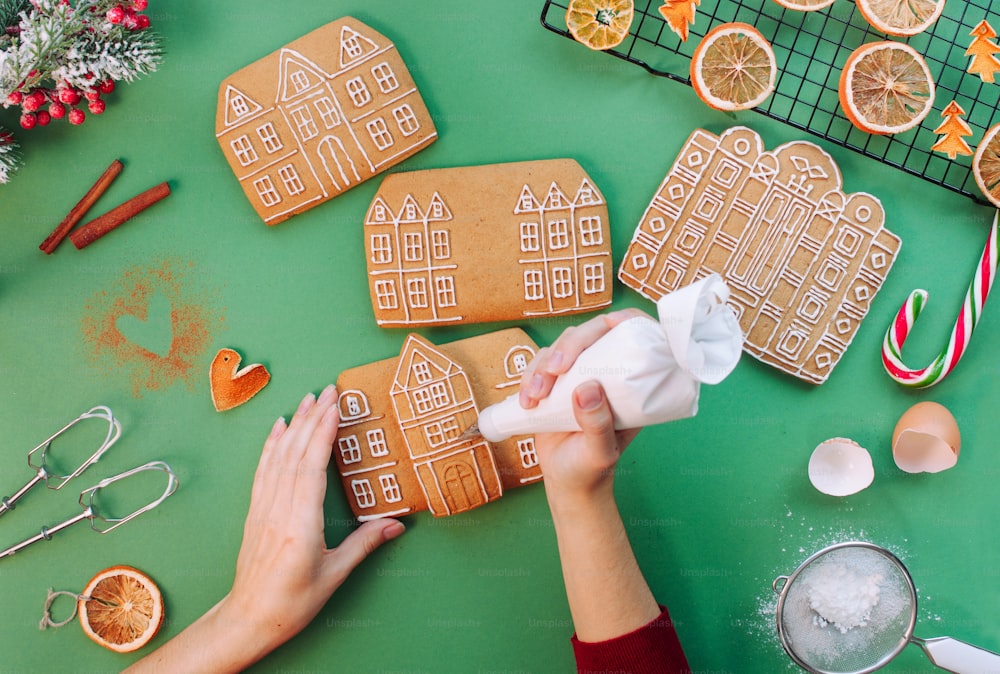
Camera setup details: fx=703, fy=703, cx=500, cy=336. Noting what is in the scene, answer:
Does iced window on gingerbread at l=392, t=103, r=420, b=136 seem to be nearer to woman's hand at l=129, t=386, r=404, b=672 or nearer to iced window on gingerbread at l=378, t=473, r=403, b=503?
woman's hand at l=129, t=386, r=404, b=672

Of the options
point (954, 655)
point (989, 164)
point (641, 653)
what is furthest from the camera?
point (989, 164)

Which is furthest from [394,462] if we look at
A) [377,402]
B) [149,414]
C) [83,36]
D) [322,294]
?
[83,36]

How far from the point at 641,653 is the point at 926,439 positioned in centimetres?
94

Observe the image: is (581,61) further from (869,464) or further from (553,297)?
(869,464)

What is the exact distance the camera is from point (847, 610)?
165 cm

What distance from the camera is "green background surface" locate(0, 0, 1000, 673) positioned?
71.8 inches

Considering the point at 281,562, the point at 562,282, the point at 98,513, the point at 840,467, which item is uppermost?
the point at 562,282

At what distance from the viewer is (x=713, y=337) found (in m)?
1.04

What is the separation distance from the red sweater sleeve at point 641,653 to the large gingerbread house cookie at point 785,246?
0.74m

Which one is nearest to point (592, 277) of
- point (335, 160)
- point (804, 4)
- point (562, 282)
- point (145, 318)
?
point (562, 282)

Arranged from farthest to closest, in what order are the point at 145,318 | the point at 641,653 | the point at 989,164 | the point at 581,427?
the point at 145,318 < the point at 989,164 < the point at 641,653 < the point at 581,427

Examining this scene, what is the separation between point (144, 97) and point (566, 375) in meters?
1.43

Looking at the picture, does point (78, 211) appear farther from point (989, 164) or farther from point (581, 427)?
point (989, 164)

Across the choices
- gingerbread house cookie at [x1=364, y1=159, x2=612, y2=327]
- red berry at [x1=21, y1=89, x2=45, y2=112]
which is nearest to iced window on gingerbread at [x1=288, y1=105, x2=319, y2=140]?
gingerbread house cookie at [x1=364, y1=159, x2=612, y2=327]
